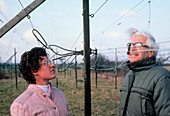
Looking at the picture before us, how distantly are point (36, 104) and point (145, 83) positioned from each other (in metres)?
1.10

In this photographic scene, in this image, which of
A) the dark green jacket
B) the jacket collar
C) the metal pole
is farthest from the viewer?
the metal pole

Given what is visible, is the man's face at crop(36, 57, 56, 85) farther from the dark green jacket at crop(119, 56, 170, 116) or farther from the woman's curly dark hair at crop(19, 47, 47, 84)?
the dark green jacket at crop(119, 56, 170, 116)

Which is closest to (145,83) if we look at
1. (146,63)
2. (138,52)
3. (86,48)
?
(146,63)

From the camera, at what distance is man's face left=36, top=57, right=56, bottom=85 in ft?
4.20

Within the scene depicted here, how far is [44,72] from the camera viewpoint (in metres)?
1.29

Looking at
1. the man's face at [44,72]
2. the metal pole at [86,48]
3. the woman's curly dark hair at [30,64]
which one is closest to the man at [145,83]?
the metal pole at [86,48]

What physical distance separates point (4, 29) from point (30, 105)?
5.11 feet

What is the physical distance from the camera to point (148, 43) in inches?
49.2

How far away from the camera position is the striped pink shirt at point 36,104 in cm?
102

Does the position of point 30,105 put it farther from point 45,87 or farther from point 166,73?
point 166,73

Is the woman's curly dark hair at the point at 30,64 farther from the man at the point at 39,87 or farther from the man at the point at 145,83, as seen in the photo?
the man at the point at 145,83

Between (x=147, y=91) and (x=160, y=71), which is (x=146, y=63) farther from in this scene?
(x=147, y=91)

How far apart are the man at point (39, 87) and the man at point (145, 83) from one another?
0.76 metres

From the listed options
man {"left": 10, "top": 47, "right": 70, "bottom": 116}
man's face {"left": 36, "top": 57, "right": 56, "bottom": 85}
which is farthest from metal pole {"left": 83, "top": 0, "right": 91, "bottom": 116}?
man's face {"left": 36, "top": 57, "right": 56, "bottom": 85}
